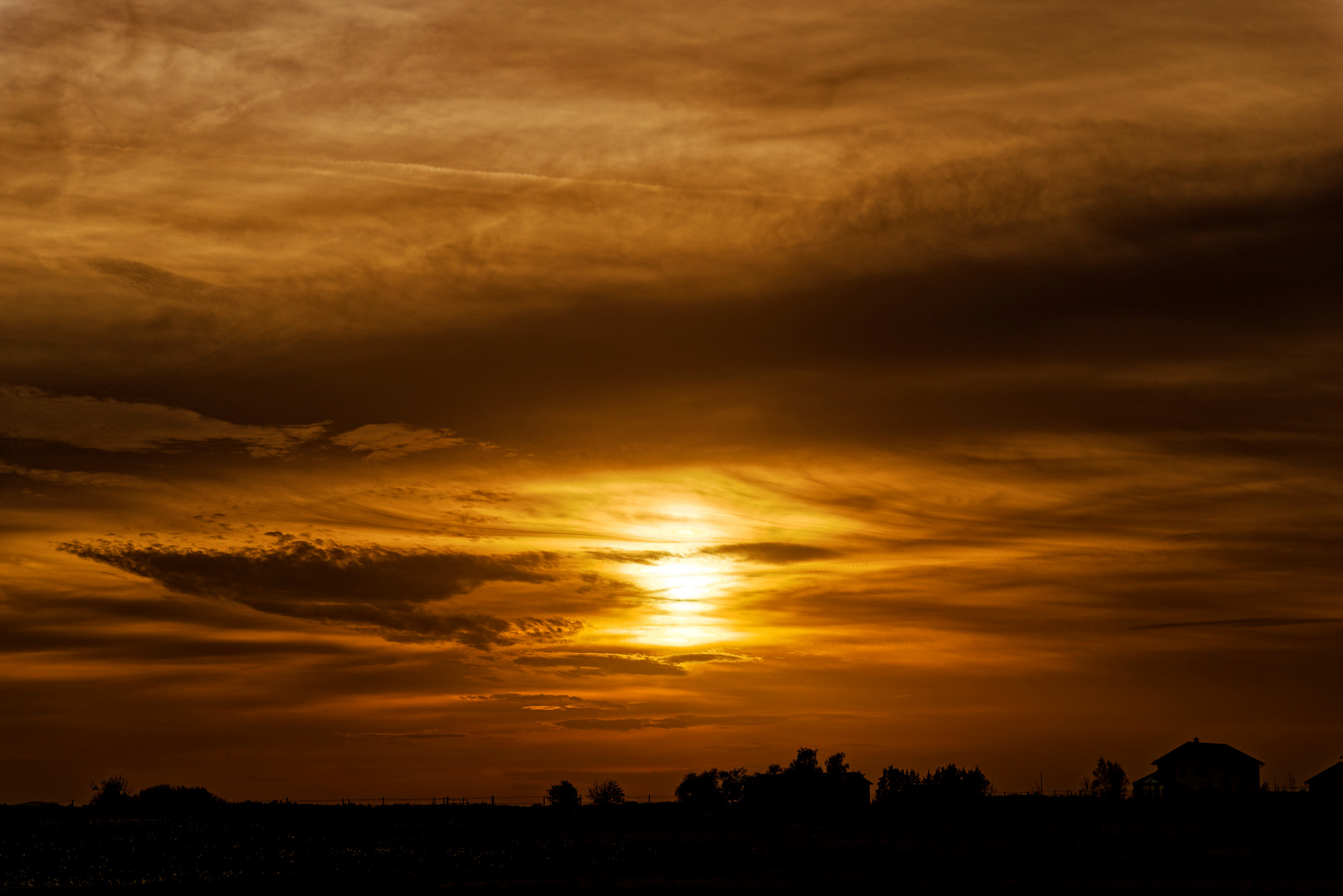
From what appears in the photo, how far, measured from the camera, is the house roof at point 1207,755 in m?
167

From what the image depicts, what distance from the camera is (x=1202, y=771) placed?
167000mm

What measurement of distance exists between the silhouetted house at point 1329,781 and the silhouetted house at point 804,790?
57.1m

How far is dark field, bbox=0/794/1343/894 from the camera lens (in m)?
61.4

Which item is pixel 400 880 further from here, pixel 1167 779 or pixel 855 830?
pixel 1167 779

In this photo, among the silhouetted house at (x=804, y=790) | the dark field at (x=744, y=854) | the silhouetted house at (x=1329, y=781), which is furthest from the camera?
the silhouetted house at (x=804, y=790)

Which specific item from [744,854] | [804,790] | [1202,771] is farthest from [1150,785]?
[744,854]

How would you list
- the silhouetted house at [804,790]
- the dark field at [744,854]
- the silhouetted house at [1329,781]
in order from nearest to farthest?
the dark field at [744,854], the silhouetted house at [1329,781], the silhouetted house at [804,790]

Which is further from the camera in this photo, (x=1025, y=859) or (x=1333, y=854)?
Answer: (x=1333, y=854)

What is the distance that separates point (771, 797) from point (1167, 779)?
55232mm

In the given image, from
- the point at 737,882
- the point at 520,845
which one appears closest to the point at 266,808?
the point at 520,845

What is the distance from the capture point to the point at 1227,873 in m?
62.7

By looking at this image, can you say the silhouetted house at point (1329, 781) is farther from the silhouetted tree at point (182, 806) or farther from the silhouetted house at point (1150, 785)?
the silhouetted tree at point (182, 806)

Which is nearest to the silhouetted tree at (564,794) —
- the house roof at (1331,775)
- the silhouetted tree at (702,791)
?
the silhouetted tree at (702,791)

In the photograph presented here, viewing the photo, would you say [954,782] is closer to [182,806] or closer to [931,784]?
[931,784]
